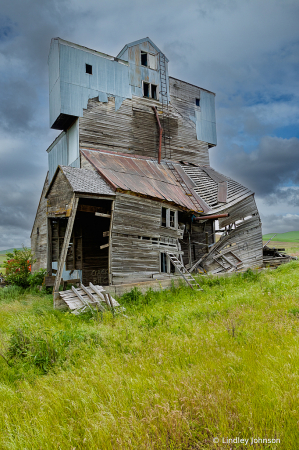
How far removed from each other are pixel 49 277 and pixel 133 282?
4893 millimetres

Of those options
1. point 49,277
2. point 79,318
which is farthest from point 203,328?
point 49,277

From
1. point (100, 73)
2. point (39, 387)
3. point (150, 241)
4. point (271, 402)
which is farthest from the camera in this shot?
point (100, 73)

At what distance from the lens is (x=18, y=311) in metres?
11.0

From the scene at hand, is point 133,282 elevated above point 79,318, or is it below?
above

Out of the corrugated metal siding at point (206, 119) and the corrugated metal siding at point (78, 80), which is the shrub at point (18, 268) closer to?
the corrugated metal siding at point (78, 80)

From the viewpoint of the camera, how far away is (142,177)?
16.1 metres

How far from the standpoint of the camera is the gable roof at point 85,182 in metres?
11.8

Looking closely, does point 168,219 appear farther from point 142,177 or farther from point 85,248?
point 85,248

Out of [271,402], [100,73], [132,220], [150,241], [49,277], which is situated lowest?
[271,402]

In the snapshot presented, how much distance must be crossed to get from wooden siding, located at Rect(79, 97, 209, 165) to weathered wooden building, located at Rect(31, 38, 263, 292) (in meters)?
0.07

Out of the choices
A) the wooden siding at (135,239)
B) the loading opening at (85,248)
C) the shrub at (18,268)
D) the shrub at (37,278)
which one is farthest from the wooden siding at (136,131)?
the shrub at (18,268)

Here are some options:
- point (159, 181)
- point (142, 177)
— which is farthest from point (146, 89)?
point (142, 177)

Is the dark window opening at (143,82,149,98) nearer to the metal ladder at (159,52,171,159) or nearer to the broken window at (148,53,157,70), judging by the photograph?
the metal ladder at (159,52,171,159)

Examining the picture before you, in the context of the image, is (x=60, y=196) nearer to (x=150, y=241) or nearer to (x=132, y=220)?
(x=132, y=220)
